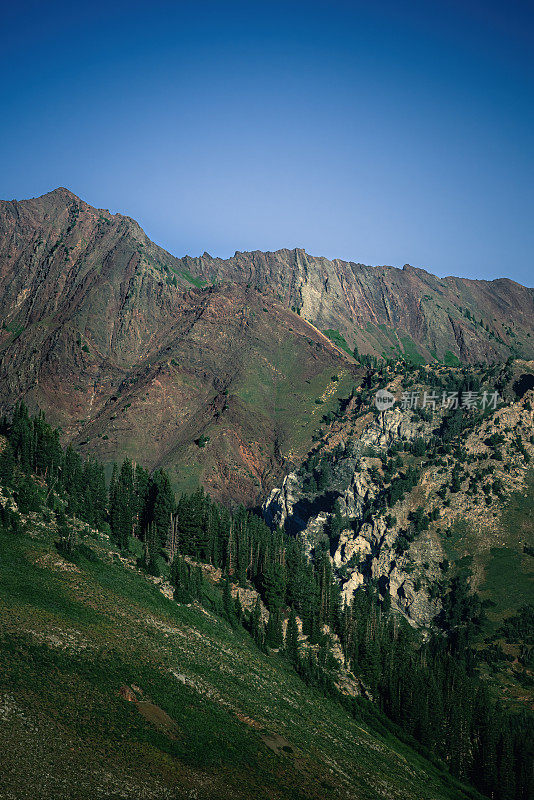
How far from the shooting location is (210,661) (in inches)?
3526

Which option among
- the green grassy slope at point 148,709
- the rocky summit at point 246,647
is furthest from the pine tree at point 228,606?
the green grassy slope at point 148,709

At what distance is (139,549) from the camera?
129250mm

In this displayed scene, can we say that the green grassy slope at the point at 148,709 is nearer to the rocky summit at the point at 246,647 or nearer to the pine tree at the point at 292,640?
the rocky summit at the point at 246,647

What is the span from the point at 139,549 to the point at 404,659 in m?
63.2

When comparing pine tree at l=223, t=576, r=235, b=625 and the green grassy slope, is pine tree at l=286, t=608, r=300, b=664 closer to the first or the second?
the green grassy slope

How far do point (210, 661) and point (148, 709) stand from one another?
82.3ft

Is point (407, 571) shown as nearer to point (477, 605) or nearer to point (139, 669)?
point (477, 605)

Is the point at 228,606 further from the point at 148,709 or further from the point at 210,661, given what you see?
the point at 148,709

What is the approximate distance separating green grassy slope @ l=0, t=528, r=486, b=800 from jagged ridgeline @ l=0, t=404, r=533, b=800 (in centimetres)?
29

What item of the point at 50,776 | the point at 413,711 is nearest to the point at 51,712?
the point at 50,776

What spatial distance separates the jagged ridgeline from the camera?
195 ft

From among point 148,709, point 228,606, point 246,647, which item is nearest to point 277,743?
point 148,709

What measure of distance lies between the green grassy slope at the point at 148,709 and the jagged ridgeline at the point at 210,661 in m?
0.29

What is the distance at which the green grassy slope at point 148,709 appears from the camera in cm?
5088
